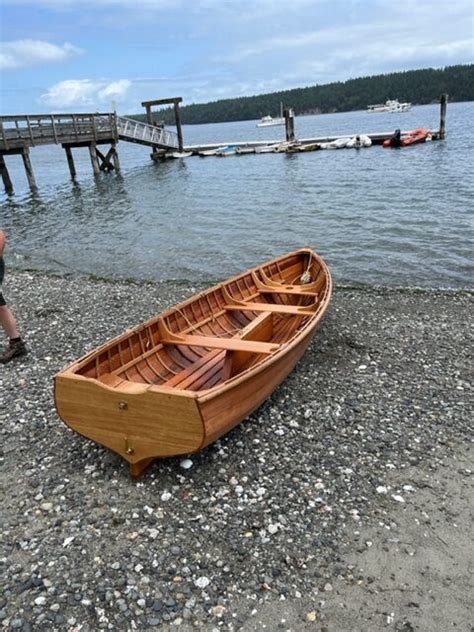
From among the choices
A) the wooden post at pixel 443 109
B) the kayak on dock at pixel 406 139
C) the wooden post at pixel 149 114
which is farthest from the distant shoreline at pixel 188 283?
the wooden post at pixel 443 109

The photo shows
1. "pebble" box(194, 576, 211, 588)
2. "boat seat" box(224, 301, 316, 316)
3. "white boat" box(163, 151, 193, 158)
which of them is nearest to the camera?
"pebble" box(194, 576, 211, 588)

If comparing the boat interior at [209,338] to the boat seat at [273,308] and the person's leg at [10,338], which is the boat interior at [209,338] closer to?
the boat seat at [273,308]

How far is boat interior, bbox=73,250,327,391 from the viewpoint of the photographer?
20.8 ft

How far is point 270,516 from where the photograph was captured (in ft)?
16.1

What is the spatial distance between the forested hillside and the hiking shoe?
16304 centimetres

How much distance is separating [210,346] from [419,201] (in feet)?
61.9

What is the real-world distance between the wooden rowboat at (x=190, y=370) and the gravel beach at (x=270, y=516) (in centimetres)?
50

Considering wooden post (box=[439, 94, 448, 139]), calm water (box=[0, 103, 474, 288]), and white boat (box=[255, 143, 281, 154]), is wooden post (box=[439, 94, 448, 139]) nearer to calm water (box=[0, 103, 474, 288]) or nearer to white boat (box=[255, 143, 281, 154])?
calm water (box=[0, 103, 474, 288])

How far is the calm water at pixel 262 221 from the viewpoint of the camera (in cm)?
1560

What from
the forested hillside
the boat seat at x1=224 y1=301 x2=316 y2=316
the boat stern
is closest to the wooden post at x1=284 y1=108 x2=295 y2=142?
the boat seat at x1=224 y1=301 x2=316 y2=316

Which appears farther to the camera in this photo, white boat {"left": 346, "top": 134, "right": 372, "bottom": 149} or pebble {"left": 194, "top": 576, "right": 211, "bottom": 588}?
white boat {"left": 346, "top": 134, "right": 372, "bottom": 149}

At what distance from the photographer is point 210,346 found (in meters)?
6.75

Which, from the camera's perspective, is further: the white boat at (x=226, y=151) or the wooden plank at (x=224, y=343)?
the white boat at (x=226, y=151)

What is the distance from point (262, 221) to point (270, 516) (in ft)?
57.9
